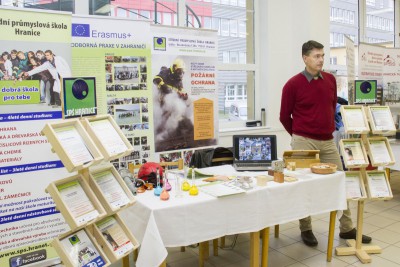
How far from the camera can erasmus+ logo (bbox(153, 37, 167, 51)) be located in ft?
11.5

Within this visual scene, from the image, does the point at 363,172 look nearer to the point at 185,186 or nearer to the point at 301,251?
the point at 301,251

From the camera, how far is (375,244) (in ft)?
11.2

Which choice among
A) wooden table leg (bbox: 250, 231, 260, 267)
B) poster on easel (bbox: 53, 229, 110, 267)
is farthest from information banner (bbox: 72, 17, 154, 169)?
poster on easel (bbox: 53, 229, 110, 267)

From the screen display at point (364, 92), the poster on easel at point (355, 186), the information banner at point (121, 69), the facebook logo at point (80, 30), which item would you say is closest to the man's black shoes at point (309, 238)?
the poster on easel at point (355, 186)

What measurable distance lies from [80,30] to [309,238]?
261 centimetres

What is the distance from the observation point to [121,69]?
3234mm

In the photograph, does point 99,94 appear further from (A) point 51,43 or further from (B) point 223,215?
(B) point 223,215

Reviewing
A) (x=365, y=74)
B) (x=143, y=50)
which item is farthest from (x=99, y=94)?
(x=365, y=74)

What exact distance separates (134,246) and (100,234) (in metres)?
0.21

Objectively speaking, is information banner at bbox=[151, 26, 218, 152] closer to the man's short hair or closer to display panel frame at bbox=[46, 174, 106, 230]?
the man's short hair

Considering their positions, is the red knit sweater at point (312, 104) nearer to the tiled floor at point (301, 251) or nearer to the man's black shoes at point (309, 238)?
the man's black shoes at point (309, 238)

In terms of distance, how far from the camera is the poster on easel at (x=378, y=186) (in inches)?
122

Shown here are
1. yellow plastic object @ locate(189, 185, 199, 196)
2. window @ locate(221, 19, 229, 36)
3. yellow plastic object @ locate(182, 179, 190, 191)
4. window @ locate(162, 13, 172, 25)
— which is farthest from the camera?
window @ locate(221, 19, 229, 36)

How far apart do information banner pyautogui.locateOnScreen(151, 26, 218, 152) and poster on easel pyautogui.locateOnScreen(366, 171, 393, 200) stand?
152cm
